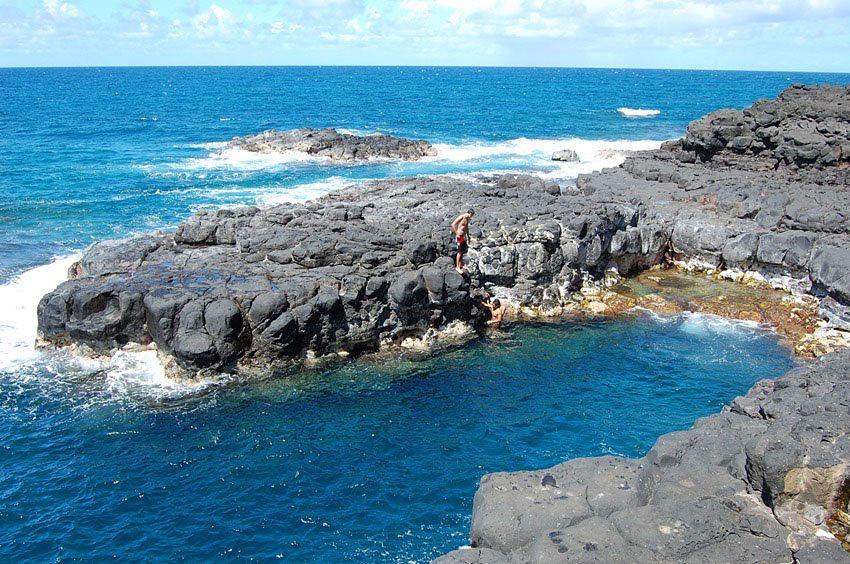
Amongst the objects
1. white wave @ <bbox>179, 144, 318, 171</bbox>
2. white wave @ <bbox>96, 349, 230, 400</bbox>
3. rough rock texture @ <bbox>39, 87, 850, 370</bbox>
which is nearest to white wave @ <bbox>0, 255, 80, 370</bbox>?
rough rock texture @ <bbox>39, 87, 850, 370</bbox>

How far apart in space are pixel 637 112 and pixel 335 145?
74474mm

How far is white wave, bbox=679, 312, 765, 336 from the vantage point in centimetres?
2967

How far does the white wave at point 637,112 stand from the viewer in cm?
12149

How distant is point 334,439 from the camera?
21719 mm

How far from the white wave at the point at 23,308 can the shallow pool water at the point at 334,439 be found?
1.63 m

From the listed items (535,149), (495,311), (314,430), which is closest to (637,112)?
(535,149)


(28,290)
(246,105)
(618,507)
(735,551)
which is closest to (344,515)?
(618,507)

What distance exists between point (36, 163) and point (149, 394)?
54.5 metres

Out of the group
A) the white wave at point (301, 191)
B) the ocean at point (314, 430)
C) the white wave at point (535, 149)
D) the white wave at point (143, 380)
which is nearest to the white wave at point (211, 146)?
the white wave at point (535, 149)

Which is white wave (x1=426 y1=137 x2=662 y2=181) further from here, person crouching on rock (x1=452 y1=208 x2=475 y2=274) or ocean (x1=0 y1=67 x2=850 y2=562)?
ocean (x1=0 y1=67 x2=850 y2=562)

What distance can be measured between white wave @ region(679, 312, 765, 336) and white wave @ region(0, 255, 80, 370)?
28.2 m

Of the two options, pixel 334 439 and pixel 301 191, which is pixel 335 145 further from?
pixel 334 439

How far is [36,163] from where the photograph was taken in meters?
66.9

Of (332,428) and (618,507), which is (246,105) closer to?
(332,428)
